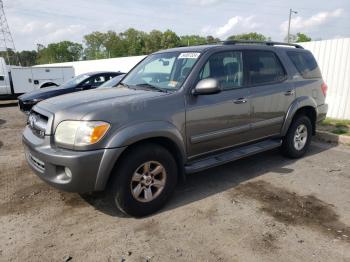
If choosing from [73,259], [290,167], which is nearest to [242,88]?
[290,167]

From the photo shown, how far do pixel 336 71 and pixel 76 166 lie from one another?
807 cm

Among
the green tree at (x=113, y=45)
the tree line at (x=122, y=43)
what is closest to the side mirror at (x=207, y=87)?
the tree line at (x=122, y=43)

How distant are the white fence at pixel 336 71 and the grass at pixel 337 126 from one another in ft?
1.48

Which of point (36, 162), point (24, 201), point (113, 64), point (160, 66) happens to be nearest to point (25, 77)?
point (113, 64)

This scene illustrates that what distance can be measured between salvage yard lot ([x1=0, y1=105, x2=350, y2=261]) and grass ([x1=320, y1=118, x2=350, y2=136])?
2414 millimetres

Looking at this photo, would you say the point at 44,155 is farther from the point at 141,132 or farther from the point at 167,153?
the point at 167,153

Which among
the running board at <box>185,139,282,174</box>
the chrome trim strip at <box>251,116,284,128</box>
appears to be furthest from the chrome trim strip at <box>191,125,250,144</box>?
the running board at <box>185,139,282,174</box>

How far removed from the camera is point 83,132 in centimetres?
304

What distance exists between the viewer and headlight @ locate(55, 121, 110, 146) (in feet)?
9.98

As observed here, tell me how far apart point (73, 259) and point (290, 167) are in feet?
12.1

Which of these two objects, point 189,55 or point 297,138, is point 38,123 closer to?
point 189,55

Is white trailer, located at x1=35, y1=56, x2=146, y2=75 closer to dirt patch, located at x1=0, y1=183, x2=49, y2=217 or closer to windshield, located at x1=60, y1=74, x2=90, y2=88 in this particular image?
windshield, located at x1=60, y1=74, x2=90, y2=88

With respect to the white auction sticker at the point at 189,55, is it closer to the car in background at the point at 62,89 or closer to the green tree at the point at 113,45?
the car in background at the point at 62,89

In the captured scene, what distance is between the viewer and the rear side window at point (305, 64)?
5.32 meters
